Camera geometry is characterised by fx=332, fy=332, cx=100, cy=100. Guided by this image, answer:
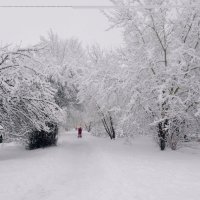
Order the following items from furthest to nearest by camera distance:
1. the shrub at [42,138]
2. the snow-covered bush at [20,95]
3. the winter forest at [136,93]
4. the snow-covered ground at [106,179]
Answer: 1. the shrub at [42,138]
2. the snow-covered bush at [20,95]
3. the winter forest at [136,93]
4. the snow-covered ground at [106,179]

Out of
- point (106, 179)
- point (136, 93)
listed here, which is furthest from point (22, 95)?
point (106, 179)

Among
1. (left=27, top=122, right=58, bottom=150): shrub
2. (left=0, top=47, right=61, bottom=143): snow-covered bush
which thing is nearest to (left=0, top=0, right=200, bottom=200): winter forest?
(left=0, top=47, right=61, bottom=143): snow-covered bush

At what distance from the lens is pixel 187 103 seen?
1534 centimetres

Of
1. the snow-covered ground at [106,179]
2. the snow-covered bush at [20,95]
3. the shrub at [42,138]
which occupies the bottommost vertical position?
the snow-covered ground at [106,179]

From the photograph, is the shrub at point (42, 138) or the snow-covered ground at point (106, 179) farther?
the shrub at point (42, 138)

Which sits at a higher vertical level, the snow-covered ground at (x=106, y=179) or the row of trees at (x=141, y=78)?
the row of trees at (x=141, y=78)

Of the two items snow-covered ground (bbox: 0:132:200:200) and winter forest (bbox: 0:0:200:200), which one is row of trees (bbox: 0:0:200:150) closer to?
winter forest (bbox: 0:0:200:200)

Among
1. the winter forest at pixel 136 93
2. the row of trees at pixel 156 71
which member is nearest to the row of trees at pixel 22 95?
the winter forest at pixel 136 93

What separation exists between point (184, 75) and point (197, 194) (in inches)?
357

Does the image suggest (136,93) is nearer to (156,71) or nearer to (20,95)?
(156,71)

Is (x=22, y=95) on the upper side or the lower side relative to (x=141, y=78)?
lower

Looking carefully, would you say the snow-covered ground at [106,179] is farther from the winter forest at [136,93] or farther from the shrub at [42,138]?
the shrub at [42,138]

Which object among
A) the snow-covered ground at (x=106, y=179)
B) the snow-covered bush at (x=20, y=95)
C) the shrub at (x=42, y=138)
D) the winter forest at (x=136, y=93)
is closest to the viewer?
the snow-covered ground at (x=106, y=179)

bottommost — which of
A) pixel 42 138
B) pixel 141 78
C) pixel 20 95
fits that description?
pixel 42 138
